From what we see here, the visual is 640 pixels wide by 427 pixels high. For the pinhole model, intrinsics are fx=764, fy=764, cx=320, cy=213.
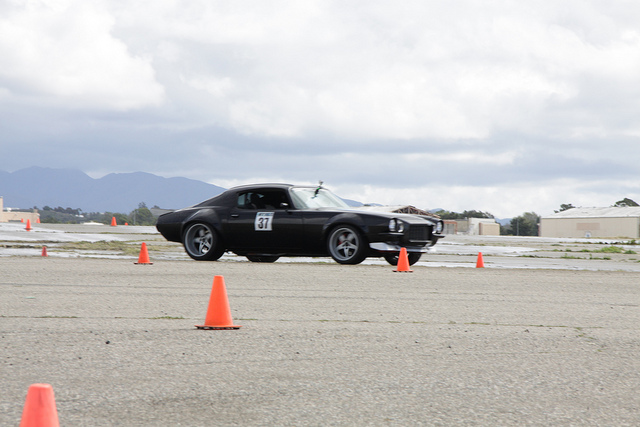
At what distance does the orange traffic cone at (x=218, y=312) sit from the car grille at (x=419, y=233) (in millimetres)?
7193

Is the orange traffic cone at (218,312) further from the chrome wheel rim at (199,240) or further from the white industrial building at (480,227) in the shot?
the white industrial building at (480,227)

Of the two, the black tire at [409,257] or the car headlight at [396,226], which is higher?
the car headlight at [396,226]

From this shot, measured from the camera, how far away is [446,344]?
575cm

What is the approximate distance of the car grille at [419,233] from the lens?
13.2 meters

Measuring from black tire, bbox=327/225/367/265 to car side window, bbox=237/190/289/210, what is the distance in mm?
1235

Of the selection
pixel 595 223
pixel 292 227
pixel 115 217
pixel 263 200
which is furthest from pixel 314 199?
pixel 595 223

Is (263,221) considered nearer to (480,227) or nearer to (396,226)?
(396,226)

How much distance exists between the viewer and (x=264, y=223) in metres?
13.7

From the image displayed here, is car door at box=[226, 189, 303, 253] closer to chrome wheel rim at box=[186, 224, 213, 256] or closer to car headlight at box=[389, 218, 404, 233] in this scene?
chrome wheel rim at box=[186, 224, 213, 256]

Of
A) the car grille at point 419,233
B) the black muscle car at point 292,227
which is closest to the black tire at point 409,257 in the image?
the black muscle car at point 292,227

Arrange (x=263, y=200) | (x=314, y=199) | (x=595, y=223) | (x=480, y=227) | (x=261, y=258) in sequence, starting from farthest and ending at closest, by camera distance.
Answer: (x=480, y=227) < (x=595, y=223) < (x=261, y=258) < (x=263, y=200) < (x=314, y=199)

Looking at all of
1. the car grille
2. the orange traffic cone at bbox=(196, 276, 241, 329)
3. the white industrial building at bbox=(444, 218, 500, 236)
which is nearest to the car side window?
the car grille

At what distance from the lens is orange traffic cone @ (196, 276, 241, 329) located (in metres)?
6.21

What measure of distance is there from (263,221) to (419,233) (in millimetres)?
2794
